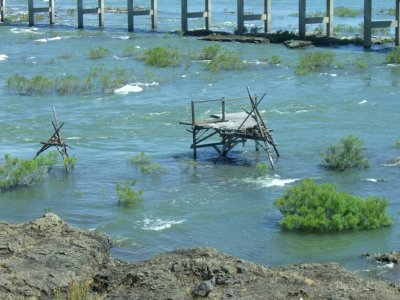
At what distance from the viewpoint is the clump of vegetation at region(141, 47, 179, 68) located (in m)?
40.3

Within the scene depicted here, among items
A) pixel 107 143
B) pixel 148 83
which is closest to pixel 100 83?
pixel 148 83

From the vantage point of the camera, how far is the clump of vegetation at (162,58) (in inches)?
1588

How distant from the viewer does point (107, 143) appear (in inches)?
1027

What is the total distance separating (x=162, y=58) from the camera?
40.4 m

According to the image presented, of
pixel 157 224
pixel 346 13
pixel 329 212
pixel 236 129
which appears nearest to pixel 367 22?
pixel 346 13

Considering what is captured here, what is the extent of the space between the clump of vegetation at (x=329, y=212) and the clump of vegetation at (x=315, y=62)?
817 inches

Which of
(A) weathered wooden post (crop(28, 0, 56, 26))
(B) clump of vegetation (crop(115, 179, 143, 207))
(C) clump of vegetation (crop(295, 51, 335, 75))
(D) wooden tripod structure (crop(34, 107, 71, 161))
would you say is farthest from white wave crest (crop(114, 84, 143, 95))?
(A) weathered wooden post (crop(28, 0, 56, 26))

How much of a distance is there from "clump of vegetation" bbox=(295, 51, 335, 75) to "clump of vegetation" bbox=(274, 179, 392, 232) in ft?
68.1

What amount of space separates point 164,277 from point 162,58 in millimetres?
28650

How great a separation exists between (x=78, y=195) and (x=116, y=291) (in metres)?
8.45

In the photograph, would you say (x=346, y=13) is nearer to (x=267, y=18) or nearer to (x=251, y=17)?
(x=267, y=18)

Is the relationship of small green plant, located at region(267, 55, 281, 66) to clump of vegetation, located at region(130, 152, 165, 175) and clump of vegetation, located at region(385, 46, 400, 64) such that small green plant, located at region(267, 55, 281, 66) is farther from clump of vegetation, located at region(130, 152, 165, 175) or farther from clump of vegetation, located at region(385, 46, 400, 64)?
clump of vegetation, located at region(130, 152, 165, 175)

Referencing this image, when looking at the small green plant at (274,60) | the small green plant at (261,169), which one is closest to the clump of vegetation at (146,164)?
the small green plant at (261,169)

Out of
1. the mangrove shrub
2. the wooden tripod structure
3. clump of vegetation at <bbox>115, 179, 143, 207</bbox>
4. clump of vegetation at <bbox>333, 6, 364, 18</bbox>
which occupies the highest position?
A: clump of vegetation at <bbox>333, 6, 364, 18</bbox>
